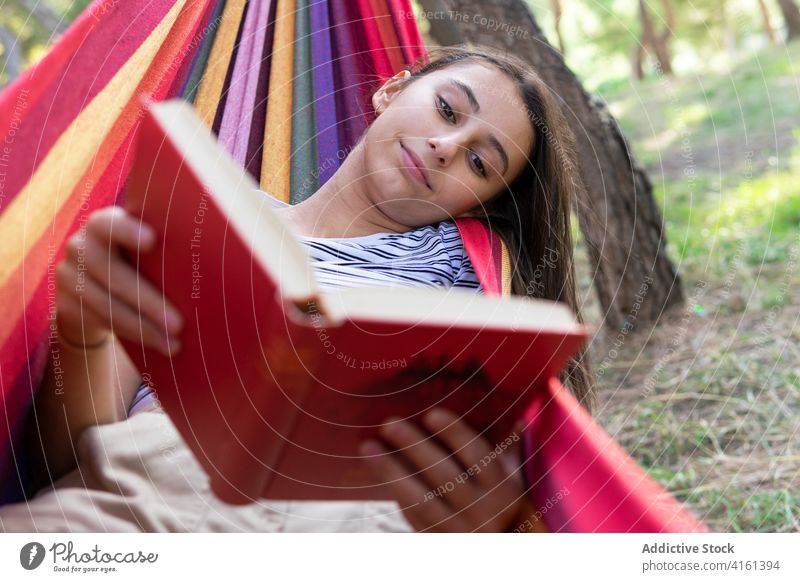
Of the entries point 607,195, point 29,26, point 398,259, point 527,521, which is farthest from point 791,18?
point 29,26

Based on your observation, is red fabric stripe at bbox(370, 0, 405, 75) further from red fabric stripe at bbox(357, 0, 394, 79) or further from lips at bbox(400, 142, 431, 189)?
lips at bbox(400, 142, 431, 189)

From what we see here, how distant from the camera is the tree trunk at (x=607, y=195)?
1.07 m

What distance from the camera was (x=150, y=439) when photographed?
657 mm

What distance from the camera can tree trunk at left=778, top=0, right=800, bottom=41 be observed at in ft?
7.88

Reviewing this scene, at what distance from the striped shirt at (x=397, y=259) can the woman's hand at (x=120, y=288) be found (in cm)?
18

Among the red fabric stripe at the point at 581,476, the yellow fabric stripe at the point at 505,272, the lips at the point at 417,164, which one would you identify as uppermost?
the lips at the point at 417,164

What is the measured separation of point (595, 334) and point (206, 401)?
Result: 32.3 inches

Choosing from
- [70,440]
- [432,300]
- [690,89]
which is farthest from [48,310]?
[690,89]

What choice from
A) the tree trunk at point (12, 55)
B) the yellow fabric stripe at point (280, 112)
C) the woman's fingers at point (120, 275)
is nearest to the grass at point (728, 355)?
the yellow fabric stripe at point (280, 112)

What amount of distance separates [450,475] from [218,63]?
0.52 meters

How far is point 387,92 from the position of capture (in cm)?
85

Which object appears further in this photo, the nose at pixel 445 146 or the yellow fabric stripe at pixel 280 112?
the yellow fabric stripe at pixel 280 112

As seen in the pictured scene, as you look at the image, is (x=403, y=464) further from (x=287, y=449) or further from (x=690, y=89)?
(x=690, y=89)

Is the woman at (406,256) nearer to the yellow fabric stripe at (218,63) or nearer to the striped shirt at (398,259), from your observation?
the striped shirt at (398,259)
